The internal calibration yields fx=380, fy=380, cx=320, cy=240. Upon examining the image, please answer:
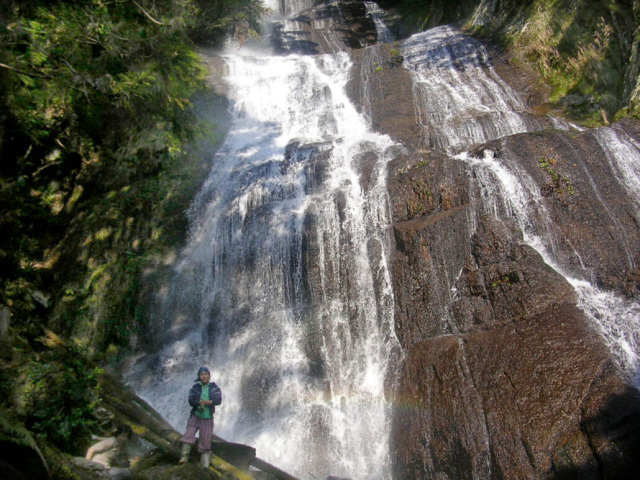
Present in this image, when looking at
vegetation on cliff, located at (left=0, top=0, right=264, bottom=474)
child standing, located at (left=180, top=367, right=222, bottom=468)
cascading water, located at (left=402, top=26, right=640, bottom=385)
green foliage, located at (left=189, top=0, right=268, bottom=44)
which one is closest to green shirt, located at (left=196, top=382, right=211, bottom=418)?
child standing, located at (left=180, top=367, right=222, bottom=468)

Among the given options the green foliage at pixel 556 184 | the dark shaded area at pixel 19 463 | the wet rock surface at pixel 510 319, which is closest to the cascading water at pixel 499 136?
the wet rock surface at pixel 510 319

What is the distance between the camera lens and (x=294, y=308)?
27.0 feet

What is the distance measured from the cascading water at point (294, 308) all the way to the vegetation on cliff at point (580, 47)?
5505 mm

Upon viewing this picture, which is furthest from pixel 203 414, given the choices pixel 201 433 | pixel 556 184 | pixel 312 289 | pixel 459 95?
pixel 459 95

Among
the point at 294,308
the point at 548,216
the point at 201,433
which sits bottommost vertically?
the point at 201,433

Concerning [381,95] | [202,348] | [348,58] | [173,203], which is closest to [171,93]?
[173,203]

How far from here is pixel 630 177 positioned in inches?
276

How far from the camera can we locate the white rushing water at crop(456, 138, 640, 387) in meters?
5.68

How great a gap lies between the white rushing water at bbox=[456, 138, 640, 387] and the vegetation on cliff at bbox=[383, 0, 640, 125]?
190 cm

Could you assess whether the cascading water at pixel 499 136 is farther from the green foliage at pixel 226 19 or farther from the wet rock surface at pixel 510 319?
the green foliage at pixel 226 19

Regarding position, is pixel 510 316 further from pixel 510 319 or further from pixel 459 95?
pixel 459 95

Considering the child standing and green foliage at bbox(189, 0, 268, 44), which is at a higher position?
green foliage at bbox(189, 0, 268, 44)

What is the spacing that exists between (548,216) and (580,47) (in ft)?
24.0

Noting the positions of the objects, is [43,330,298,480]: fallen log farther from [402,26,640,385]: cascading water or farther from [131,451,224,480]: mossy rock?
[402,26,640,385]: cascading water
